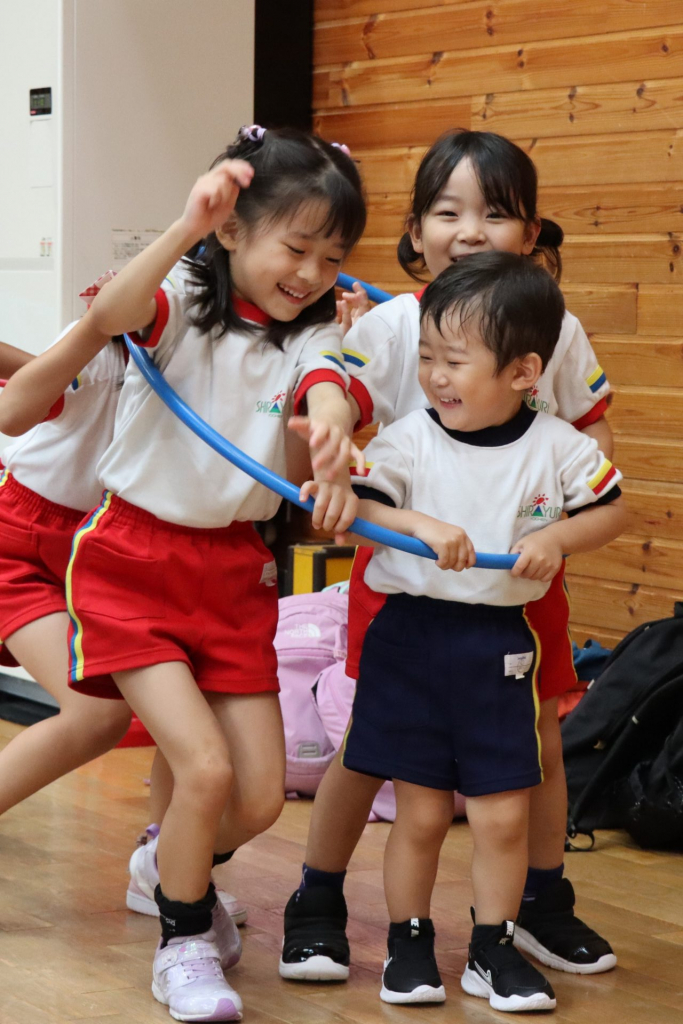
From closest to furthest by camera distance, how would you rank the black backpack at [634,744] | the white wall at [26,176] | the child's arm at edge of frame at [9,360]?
the child's arm at edge of frame at [9,360]
the black backpack at [634,744]
the white wall at [26,176]

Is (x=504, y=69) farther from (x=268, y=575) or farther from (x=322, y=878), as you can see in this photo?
(x=322, y=878)

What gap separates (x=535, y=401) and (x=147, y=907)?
107 cm

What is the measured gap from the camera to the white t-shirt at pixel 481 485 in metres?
1.89

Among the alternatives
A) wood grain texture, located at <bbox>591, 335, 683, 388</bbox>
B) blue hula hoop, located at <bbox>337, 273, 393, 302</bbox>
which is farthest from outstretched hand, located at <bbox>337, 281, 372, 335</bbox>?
wood grain texture, located at <bbox>591, 335, 683, 388</bbox>

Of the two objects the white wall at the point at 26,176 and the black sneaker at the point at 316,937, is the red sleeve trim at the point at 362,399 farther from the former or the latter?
the white wall at the point at 26,176

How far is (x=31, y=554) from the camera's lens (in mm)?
2260

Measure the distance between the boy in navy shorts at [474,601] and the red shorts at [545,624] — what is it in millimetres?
91

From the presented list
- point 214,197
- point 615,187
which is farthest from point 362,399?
point 615,187

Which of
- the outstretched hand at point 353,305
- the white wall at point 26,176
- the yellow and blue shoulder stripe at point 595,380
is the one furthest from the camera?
the white wall at point 26,176

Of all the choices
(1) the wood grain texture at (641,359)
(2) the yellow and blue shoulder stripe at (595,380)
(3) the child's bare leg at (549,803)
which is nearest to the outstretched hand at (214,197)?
(2) the yellow and blue shoulder stripe at (595,380)

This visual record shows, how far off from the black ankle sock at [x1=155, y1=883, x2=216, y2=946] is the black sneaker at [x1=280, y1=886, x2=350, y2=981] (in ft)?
0.55

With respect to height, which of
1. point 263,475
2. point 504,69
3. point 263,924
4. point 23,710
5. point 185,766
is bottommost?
point 23,710

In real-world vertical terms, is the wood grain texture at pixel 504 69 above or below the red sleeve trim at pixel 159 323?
above

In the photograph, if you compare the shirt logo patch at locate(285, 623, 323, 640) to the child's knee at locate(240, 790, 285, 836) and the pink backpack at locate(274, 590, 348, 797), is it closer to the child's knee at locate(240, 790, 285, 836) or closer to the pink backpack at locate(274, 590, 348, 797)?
the pink backpack at locate(274, 590, 348, 797)
